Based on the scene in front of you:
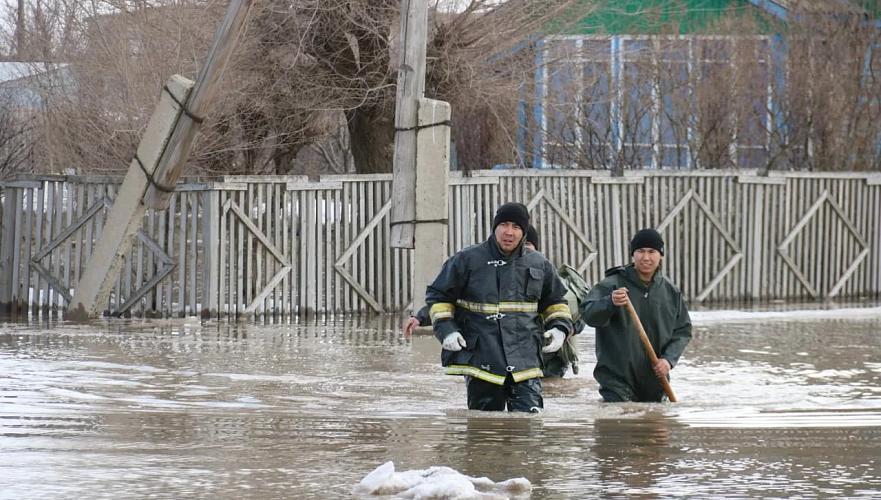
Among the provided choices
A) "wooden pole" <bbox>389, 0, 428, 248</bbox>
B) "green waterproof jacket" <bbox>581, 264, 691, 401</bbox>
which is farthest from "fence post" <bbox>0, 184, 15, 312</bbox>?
"green waterproof jacket" <bbox>581, 264, 691, 401</bbox>

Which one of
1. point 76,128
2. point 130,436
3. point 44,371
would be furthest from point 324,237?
point 130,436

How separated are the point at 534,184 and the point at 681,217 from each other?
2.51m

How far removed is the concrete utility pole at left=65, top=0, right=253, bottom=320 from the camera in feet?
55.0

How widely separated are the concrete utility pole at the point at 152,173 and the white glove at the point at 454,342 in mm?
7832

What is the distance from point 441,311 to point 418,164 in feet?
19.8

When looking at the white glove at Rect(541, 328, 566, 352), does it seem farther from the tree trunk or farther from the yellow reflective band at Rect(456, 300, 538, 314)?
the tree trunk

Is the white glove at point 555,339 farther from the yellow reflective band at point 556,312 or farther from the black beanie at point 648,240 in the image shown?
the black beanie at point 648,240

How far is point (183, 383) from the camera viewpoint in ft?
38.1

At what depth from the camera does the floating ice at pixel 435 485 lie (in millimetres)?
6629

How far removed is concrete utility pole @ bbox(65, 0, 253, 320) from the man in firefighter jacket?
24.9ft

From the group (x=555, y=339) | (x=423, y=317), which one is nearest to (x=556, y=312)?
(x=555, y=339)

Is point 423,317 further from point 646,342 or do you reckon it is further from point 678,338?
point 678,338

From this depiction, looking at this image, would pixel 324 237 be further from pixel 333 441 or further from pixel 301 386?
pixel 333 441

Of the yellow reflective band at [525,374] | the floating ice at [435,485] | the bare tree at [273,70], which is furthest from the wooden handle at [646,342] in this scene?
the bare tree at [273,70]
